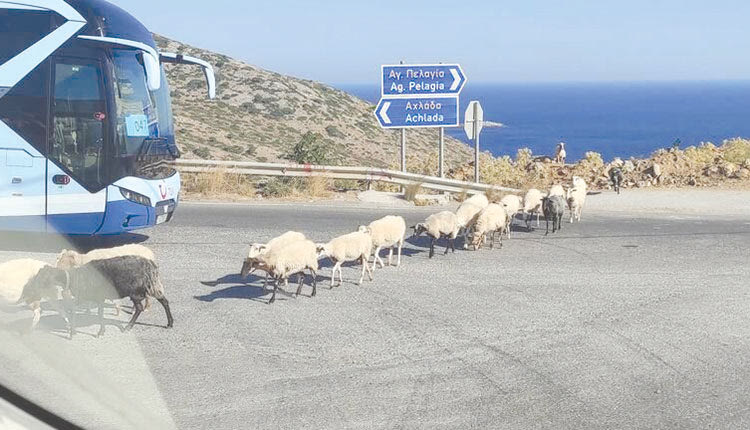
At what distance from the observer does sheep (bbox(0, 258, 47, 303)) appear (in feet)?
32.2

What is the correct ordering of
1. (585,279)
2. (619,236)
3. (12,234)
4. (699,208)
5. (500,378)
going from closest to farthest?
(500,378), (585,279), (12,234), (619,236), (699,208)

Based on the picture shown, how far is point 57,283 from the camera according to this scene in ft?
32.4

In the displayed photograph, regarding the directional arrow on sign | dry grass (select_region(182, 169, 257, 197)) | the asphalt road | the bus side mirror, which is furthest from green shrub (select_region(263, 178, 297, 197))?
the asphalt road

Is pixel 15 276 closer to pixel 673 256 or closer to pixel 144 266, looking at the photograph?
pixel 144 266

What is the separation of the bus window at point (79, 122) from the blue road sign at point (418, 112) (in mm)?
10338

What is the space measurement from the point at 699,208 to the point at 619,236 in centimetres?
479

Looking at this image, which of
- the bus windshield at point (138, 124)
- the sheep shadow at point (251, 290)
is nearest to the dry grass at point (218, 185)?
the bus windshield at point (138, 124)

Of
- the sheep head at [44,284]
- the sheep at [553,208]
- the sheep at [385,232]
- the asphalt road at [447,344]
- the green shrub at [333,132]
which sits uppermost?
the green shrub at [333,132]

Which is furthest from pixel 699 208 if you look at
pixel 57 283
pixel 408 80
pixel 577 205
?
pixel 57 283

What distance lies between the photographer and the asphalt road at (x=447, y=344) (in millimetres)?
8070

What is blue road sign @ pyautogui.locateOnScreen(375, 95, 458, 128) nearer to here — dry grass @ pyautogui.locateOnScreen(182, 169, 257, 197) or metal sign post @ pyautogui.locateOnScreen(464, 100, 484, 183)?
metal sign post @ pyautogui.locateOnScreen(464, 100, 484, 183)

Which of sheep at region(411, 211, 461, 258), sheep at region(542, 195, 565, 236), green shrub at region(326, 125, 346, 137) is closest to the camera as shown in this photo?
sheep at region(411, 211, 461, 258)

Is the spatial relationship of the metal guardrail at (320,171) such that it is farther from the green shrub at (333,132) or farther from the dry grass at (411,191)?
the green shrub at (333,132)

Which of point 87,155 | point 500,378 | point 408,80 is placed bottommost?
point 500,378
